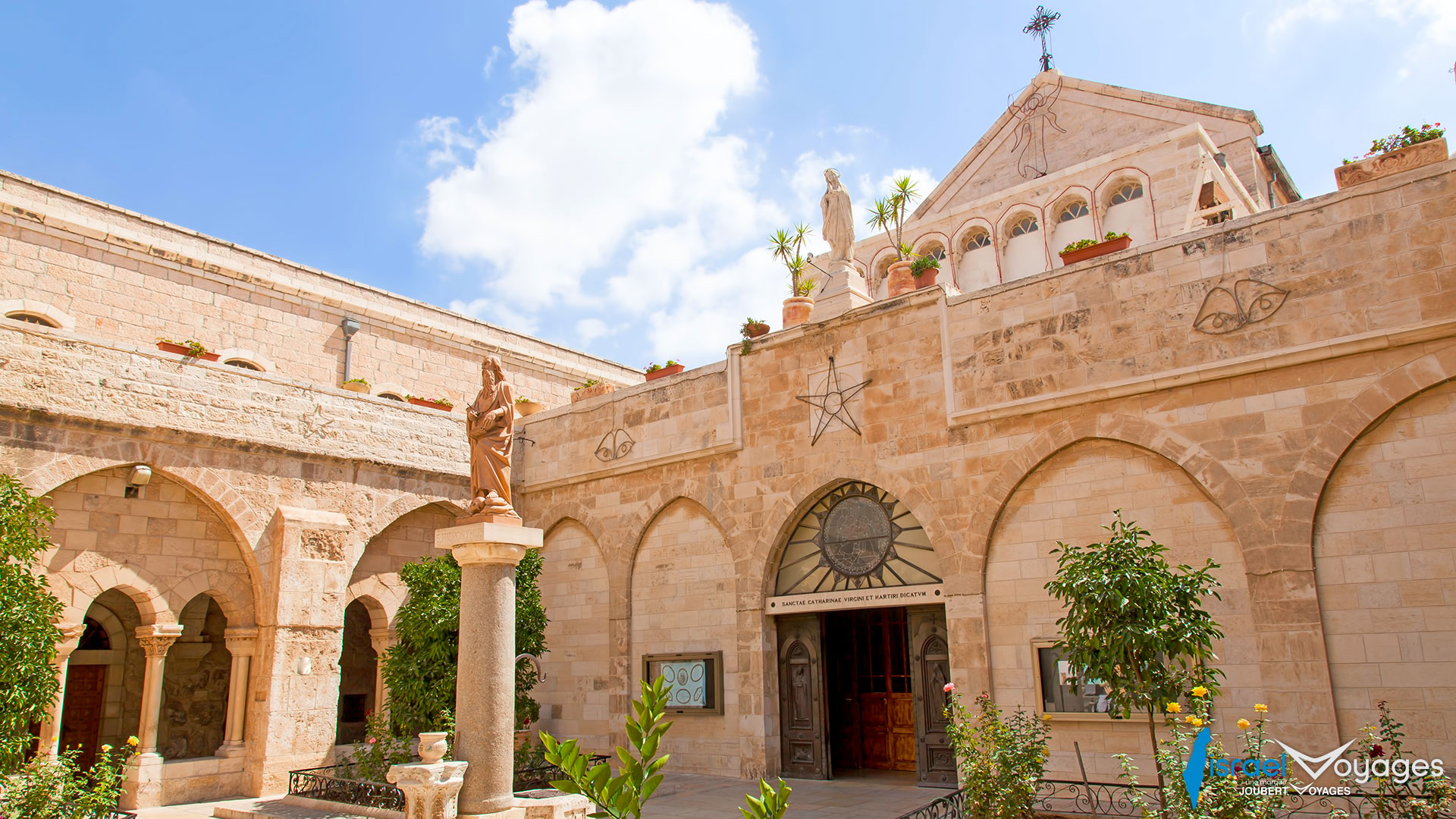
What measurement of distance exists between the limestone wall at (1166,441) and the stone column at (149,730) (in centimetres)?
582

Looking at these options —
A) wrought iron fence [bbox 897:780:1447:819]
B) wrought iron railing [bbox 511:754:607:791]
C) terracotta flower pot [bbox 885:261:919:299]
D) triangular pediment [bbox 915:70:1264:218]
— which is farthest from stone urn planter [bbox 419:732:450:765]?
triangular pediment [bbox 915:70:1264:218]

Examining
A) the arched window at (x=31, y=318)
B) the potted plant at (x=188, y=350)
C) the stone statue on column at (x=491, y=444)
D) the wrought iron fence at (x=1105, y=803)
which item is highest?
the arched window at (x=31, y=318)

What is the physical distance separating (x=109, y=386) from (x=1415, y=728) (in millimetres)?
14362

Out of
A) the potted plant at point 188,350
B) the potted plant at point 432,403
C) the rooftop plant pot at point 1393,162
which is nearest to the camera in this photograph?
the rooftop plant pot at point 1393,162

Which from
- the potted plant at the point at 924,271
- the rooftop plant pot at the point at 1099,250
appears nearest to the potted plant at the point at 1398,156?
the rooftop plant pot at the point at 1099,250

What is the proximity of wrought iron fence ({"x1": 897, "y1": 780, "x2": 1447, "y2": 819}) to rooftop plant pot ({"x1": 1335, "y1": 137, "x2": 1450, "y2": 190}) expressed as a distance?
585cm

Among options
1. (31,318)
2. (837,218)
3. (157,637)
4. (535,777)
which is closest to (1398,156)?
(837,218)

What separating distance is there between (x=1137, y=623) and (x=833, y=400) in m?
5.81

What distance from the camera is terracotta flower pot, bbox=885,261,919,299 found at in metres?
12.6

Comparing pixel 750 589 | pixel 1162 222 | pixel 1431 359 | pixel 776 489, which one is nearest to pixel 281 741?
pixel 750 589

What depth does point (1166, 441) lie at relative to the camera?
9977mm

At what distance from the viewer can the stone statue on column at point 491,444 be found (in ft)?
27.9

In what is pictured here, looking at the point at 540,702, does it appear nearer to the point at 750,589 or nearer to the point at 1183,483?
the point at 750,589

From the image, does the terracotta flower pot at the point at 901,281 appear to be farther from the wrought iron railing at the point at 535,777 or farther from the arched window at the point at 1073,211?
the wrought iron railing at the point at 535,777
